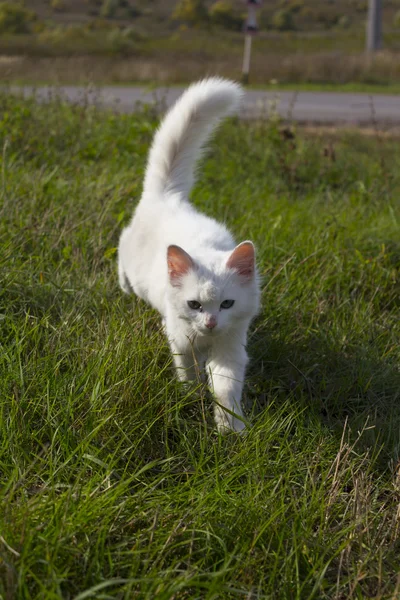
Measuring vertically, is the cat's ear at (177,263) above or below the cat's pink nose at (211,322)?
above

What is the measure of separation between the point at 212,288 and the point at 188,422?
506mm

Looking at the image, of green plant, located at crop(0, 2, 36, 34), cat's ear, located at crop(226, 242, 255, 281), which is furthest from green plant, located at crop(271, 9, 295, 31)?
cat's ear, located at crop(226, 242, 255, 281)

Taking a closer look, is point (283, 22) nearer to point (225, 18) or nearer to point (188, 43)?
point (225, 18)

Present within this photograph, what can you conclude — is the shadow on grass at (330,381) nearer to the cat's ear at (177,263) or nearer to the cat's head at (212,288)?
the cat's head at (212,288)

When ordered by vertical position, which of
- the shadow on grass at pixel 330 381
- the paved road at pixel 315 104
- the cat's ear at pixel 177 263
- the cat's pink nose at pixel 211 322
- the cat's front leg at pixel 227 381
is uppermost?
the cat's ear at pixel 177 263

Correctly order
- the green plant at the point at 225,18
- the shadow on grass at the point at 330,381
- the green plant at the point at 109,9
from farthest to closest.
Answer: the green plant at the point at 109,9 < the green plant at the point at 225,18 < the shadow on grass at the point at 330,381

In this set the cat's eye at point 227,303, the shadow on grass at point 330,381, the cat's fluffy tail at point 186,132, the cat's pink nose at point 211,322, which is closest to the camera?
the cat's pink nose at point 211,322

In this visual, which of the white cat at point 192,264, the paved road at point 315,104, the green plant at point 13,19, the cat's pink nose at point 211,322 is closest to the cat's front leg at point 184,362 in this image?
the white cat at point 192,264

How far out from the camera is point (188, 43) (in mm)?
28453

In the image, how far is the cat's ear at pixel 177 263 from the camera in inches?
101

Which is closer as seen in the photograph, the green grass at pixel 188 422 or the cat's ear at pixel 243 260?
the green grass at pixel 188 422

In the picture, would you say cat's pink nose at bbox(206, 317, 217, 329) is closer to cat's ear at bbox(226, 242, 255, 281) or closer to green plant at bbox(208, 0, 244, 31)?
cat's ear at bbox(226, 242, 255, 281)

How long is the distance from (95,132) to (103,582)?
4938mm

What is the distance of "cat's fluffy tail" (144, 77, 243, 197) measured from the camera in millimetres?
3424
